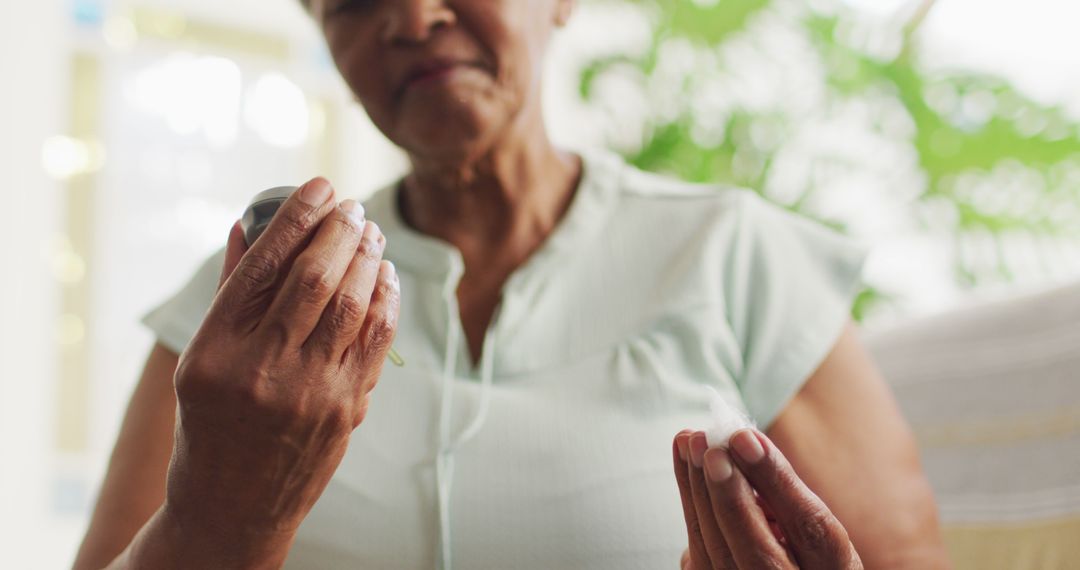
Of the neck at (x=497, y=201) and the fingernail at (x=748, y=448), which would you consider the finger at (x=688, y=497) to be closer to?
the fingernail at (x=748, y=448)

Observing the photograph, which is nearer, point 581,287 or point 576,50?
point 581,287

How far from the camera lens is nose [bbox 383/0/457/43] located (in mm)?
788

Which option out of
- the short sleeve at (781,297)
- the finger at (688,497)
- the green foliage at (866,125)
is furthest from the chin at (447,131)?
the green foliage at (866,125)

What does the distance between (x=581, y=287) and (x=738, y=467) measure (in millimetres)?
378

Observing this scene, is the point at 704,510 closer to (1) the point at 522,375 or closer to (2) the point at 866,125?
(1) the point at 522,375

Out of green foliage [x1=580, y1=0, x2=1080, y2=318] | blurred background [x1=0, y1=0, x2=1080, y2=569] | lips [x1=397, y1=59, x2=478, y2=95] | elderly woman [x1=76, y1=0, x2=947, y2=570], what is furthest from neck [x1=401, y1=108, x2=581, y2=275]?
green foliage [x1=580, y1=0, x2=1080, y2=318]

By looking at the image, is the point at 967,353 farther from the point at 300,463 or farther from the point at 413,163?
the point at 300,463

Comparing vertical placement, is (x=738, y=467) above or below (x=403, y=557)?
above

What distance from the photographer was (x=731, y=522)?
51cm

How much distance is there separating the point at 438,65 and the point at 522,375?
263 millimetres

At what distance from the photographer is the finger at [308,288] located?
48 centimetres

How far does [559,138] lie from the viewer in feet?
10.2

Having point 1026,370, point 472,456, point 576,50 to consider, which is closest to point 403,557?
point 472,456

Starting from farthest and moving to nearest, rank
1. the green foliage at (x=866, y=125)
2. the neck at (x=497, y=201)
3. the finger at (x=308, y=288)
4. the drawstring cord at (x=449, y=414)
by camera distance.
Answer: the green foliage at (x=866, y=125), the neck at (x=497, y=201), the drawstring cord at (x=449, y=414), the finger at (x=308, y=288)
